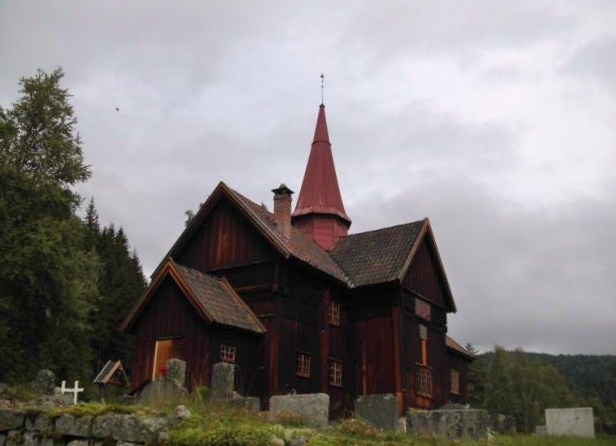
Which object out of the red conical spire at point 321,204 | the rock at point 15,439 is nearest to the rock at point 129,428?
the rock at point 15,439

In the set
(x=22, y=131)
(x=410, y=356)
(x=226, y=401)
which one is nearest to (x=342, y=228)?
(x=410, y=356)

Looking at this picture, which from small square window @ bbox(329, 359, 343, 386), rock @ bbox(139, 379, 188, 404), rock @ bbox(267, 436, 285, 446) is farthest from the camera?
small square window @ bbox(329, 359, 343, 386)

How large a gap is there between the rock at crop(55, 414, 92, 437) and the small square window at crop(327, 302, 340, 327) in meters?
13.8

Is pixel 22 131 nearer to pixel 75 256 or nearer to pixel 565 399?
pixel 75 256

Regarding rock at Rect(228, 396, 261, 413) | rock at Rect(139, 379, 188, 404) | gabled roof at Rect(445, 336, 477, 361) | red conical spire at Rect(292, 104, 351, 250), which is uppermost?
red conical spire at Rect(292, 104, 351, 250)

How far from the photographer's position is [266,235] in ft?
74.1

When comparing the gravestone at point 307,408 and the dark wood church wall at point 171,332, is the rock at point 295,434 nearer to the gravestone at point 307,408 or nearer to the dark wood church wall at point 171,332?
the gravestone at point 307,408

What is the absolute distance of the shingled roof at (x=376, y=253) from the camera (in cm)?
2512

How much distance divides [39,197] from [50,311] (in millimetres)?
4730

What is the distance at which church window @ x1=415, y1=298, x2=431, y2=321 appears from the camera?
86.1ft

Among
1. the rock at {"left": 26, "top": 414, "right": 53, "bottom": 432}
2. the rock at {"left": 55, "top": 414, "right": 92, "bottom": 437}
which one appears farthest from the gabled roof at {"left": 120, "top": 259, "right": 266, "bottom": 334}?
the rock at {"left": 55, "top": 414, "right": 92, "bottom": 437}

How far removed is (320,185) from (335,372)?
9977 millimetres

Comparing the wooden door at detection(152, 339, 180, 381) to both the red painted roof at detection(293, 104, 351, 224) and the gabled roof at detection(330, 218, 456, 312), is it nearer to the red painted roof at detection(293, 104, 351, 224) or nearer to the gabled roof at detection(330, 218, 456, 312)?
the gabled roof at detection(330, 218, 456, 312)

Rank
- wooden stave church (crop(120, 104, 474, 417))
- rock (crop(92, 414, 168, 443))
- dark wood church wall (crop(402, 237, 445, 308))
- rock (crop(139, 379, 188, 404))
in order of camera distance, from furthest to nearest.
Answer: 1. dark wood church wall (crop(402, 237, 445, 308))
2. wooden stave church (crop(120, 104, 474, 417))
3. rock (crop(139, 379, 188, 404))
4. rock (crop(92, 414, 168, 443))
